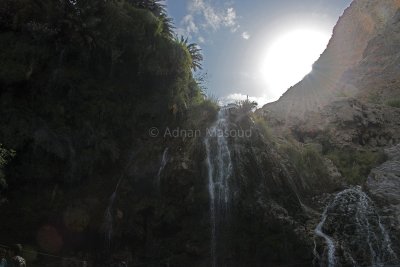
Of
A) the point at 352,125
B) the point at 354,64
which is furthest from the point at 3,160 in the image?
the point at 354,64

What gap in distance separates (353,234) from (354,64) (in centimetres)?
2850

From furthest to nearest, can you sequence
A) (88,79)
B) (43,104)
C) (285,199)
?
A: 1. (88,79)
2. (43,104)
3. (285,199)

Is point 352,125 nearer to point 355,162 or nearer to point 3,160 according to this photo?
point 355,162

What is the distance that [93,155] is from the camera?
59.9 ft

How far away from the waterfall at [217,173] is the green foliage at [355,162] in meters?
5.02

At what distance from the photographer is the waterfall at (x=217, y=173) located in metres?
15.9

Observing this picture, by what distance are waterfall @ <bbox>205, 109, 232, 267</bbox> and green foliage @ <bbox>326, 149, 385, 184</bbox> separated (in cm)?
502

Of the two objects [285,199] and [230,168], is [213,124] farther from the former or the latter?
[285,199]

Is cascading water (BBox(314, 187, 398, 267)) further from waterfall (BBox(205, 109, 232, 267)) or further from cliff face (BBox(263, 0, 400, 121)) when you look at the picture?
cliff face (BBox(263, 0, 400, 121))

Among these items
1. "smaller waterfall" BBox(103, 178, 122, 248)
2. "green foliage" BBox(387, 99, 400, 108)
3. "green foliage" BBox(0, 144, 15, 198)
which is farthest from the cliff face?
"green foliage" BBox(0, 144, 15, 198)

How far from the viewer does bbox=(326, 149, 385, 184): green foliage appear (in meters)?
18.2

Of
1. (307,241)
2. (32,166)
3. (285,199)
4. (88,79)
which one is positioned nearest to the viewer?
(307,241)

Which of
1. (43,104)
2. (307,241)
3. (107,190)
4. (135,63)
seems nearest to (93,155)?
(107,190)

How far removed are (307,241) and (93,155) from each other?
9054 mm
